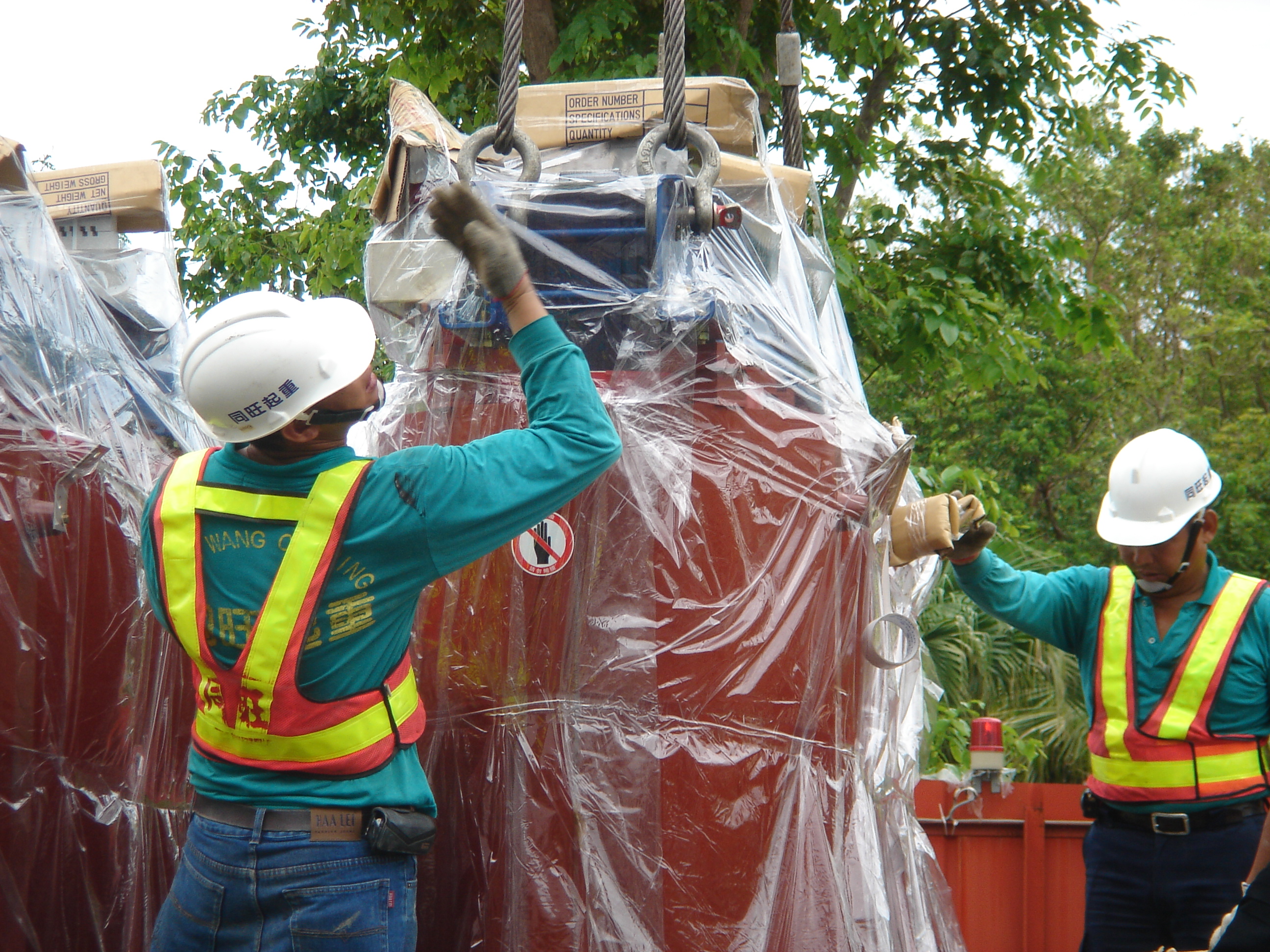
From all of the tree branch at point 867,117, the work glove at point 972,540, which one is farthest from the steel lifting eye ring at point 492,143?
the tree branch at point 867,117

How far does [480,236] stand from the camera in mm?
2049

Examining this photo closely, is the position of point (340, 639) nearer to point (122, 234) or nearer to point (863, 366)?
point (122, 234)

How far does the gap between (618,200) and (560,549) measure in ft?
2.54

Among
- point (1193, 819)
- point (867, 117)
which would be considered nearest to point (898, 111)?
point (867, 117)

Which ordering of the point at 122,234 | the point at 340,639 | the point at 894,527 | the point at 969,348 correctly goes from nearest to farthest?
the point at 340,639 < the point at 894,527 < the point at 122,234 < the point at 969,348

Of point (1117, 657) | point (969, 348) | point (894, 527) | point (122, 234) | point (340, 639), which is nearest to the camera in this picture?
point (340, 639)

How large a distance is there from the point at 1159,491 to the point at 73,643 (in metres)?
2.69

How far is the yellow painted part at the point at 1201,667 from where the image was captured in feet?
9.41

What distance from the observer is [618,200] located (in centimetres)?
255

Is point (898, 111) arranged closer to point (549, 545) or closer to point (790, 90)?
point (790, 90)

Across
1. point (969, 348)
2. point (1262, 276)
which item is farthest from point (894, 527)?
point (1262, 276)

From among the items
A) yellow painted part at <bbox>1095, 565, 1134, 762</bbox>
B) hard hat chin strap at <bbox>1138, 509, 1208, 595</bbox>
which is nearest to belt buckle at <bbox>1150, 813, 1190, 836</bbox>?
yellow painted part at <bbox>1095, 565, 1134, 762</bbox>

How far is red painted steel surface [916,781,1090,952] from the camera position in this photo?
15.7ft

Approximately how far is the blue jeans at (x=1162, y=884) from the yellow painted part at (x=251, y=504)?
2.27m
